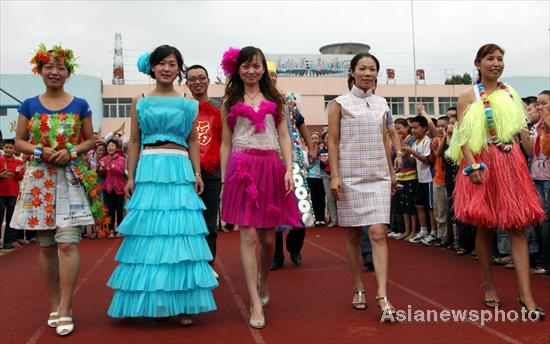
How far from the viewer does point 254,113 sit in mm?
4195

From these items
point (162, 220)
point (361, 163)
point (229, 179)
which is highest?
point (361, 163)

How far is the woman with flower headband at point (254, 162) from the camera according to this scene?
4.11 meters

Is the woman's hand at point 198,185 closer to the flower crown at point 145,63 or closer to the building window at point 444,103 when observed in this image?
the flower crown at point 145,63

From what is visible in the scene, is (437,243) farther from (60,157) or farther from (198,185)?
(60,157)

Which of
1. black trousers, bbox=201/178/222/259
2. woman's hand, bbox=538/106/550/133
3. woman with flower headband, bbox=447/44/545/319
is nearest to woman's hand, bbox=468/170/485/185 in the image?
woman with flower headband, bbox=447/44/545/319

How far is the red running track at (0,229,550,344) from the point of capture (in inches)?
145

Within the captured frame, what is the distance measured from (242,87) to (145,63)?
79 centimetres

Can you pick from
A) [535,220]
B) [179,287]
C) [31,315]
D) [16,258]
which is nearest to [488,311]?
[535,220]

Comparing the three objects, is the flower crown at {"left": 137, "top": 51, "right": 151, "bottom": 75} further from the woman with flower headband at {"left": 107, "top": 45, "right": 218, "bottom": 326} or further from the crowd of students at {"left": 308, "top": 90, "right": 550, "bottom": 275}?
the crowd of students at {"left": 308, "top": 90, "right": 550, "bottom": 275}

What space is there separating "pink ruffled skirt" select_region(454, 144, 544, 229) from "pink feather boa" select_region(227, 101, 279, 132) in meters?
1.72

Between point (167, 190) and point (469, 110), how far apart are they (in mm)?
2484

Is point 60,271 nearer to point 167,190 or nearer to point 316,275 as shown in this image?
point 167,190

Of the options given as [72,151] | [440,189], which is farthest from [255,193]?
[440,189]

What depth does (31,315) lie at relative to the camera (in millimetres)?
4531
